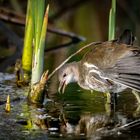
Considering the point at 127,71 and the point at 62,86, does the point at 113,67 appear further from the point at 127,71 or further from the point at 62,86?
the point at 62,86

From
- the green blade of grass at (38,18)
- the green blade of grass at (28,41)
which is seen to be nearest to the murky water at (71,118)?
the green blade of grass at (28,41)

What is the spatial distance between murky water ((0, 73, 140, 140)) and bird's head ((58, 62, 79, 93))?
0.12 metres

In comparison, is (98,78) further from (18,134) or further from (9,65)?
(9,65)

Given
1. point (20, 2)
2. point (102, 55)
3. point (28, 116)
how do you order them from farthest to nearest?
point (20, 2) → point (102, 55) → point (28, 116)

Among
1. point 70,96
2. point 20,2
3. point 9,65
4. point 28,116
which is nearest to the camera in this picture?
point 28,116

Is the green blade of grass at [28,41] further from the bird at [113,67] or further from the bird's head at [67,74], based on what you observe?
the bird at [113,67]

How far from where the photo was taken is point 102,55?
263 inches

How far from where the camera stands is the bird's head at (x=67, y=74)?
726 centimetres

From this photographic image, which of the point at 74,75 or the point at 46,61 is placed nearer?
the point at 74,75

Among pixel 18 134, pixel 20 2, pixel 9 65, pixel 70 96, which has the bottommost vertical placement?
pixel 18 134

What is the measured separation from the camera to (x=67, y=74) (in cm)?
738

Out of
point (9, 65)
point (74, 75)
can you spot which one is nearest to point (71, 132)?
point (74, 75)

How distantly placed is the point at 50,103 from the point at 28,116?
24.2 inches

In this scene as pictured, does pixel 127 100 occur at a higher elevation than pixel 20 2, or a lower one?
lower
